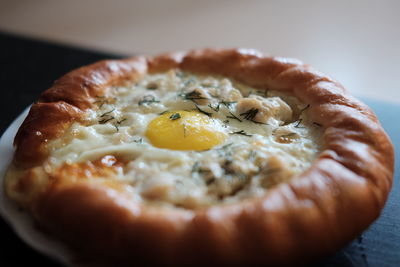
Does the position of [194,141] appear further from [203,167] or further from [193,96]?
[193,96]

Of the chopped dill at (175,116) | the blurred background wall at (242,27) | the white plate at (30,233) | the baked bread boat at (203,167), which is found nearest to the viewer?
the baked bread boat at (203,167)

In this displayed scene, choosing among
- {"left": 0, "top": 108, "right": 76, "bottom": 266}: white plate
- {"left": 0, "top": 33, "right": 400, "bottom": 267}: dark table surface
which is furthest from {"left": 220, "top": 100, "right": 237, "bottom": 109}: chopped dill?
{"left": 0, "top": 108, "right": 76, "bottom": 266}: white plate

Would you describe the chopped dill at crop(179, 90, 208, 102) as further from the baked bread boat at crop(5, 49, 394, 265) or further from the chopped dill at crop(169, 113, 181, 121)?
the chopped dill at crop(169, 113, 181, 121)

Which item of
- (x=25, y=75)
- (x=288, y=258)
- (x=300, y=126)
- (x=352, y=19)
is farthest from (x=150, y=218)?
(x=352, y=19)

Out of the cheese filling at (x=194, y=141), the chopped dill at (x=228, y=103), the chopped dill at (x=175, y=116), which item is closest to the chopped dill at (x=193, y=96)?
the cheese filling at (x=194, y=141)

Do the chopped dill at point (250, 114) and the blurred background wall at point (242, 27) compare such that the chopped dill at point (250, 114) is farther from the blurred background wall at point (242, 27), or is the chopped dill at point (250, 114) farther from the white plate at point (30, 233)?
the blurred background wall at point (242, 27)

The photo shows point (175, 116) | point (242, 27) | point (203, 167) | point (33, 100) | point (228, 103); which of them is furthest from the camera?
point (242, 27)

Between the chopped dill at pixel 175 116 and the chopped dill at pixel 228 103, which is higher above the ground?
the chopped dill at pixel 228 103

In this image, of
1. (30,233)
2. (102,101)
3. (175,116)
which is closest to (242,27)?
(102,101)
